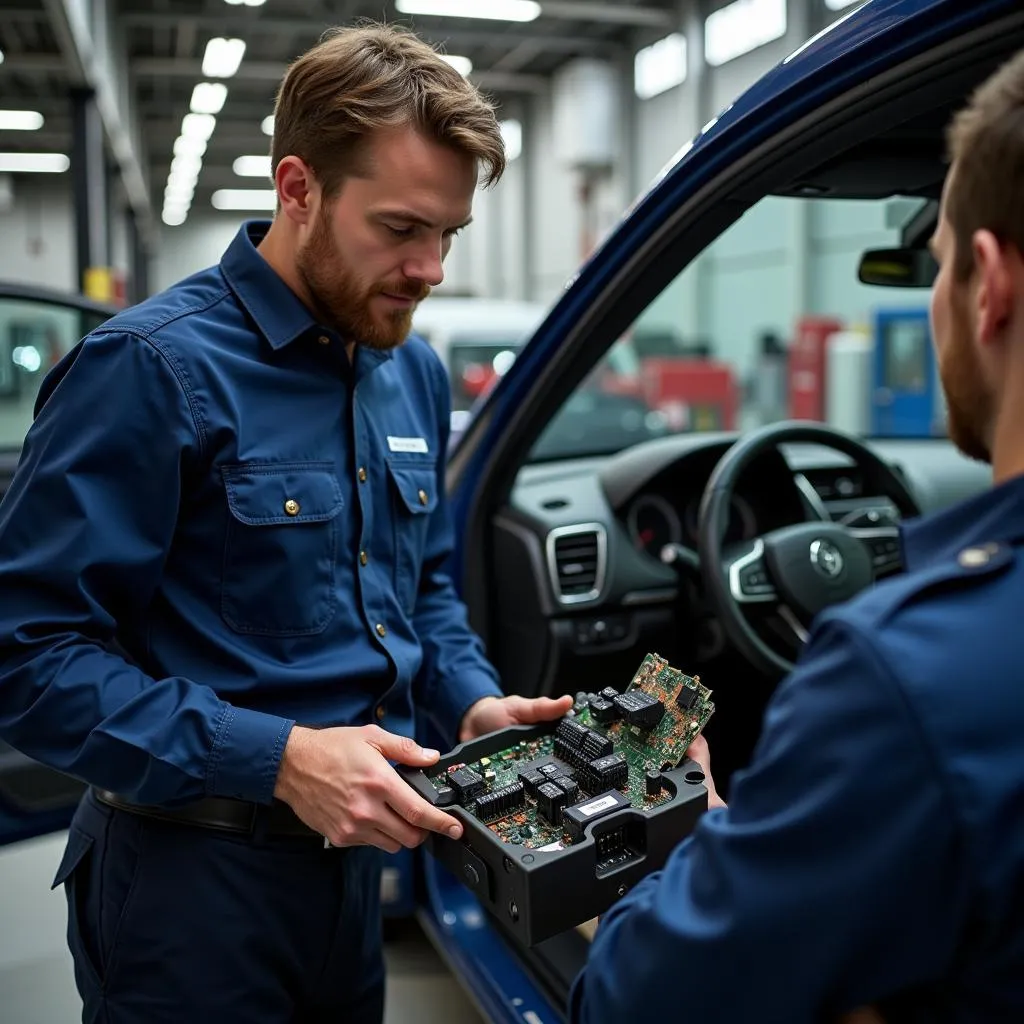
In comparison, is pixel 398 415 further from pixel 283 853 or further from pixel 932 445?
pixel 932 445

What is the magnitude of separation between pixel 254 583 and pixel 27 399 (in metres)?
1.75

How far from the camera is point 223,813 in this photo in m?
1.39

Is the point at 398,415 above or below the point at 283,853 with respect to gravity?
above

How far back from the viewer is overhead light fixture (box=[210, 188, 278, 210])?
2567 cm

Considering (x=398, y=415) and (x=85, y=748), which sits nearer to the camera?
(x=85, y=748)

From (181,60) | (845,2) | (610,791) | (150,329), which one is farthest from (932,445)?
(181,60)

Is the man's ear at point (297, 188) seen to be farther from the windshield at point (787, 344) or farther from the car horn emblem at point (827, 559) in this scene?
the windshield at point (787, 344)

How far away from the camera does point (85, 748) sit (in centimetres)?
125

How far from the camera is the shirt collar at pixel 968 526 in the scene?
761mm

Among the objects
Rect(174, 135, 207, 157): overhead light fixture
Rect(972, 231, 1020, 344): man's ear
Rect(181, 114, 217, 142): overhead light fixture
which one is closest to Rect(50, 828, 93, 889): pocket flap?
Rect(972, 231, 1020, 344): man's ear

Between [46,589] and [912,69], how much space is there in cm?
120

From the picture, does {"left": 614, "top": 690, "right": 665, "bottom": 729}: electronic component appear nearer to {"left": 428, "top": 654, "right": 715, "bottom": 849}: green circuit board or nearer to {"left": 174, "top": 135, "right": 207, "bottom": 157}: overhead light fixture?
{"left": 428, "top": 654, "right": 715, "bottom": 849}: green circuit board

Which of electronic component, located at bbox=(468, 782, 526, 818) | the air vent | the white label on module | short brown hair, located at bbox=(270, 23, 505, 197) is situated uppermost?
short brown hair, located at bbox=(270, 23, 505, 197)

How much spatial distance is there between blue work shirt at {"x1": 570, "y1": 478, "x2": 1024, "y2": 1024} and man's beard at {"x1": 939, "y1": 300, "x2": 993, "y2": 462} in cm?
6
